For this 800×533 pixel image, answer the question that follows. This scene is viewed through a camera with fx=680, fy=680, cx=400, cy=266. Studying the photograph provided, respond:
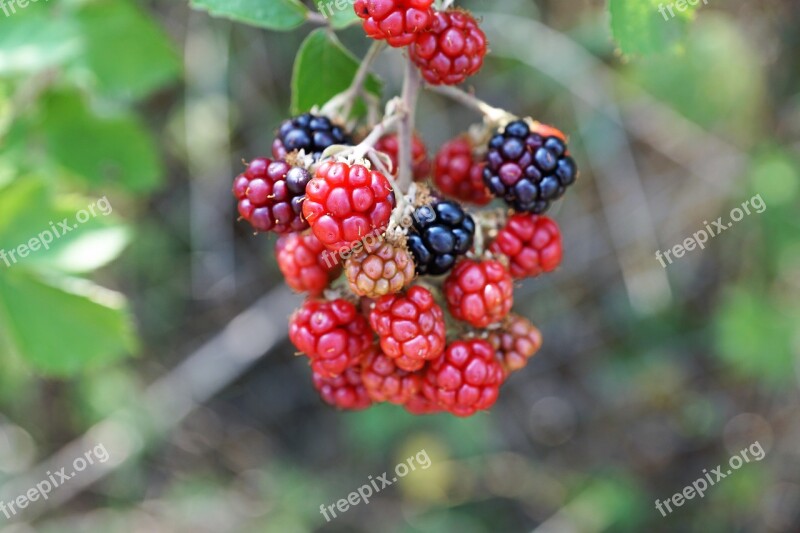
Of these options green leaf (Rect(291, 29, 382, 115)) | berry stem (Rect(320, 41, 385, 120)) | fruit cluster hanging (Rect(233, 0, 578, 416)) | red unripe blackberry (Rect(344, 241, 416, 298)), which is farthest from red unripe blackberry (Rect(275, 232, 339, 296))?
green leaf (Rect(291, 29, 382, 115))

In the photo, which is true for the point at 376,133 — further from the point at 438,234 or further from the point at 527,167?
the point at 527,167

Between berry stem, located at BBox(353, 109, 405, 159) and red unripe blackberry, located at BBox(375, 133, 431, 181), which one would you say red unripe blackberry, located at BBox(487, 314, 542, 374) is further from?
berry stem, located at BBox(353, 109, 405, 159)

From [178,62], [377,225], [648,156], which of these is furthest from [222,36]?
[377,225]

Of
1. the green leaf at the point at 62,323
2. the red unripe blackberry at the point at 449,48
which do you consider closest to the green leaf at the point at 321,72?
the red unripe blackberry at the point at 449,48

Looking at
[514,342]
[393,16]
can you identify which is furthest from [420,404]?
[393,16]

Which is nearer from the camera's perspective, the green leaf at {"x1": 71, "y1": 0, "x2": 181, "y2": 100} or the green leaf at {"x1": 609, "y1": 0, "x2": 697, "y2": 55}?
the green leaf at {"x1": 609, "y1": 0, "x2": 697, "y2": 55}

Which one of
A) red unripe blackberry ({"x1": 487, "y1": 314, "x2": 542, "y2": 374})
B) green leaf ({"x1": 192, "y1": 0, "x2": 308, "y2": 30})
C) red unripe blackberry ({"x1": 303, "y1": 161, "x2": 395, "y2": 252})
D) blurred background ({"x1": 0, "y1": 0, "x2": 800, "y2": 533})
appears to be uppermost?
green leaf ({"x1": 192, "y1": 0, "x2": 308, "y2": 30})
